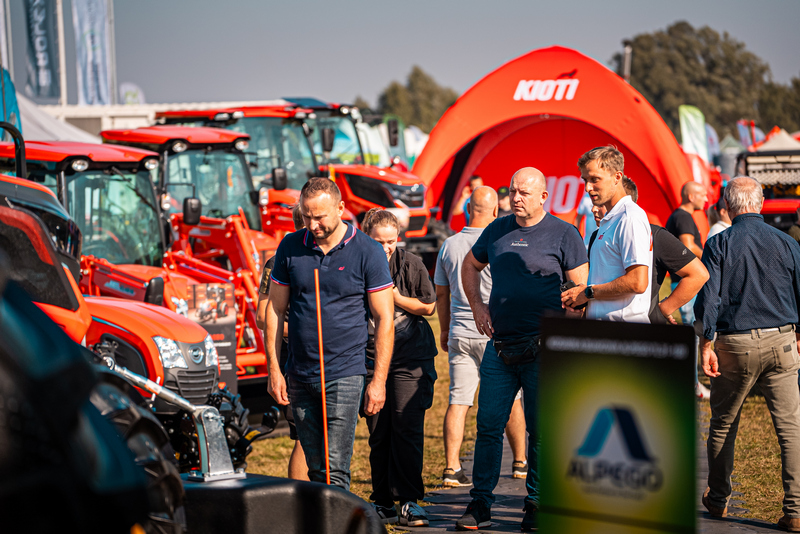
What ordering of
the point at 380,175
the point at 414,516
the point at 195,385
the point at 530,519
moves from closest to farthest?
the point at 530,519 → the point at 414,516 → the point at 195,385 → the point at 380,175

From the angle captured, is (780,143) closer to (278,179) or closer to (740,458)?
(278,179)

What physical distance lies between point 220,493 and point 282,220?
28.1ft

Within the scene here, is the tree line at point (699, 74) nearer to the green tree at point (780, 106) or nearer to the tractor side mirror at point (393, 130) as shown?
the green tree at point (780, 106)

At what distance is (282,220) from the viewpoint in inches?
437

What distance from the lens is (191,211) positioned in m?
9.10

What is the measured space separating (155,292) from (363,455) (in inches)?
90.0

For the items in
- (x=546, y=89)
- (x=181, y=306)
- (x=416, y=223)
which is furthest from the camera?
(x=416, y=223)

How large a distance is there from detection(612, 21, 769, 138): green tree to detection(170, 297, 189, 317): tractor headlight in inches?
3197

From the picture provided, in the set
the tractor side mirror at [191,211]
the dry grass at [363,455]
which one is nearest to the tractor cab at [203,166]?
the tractor side mirror at [191,211]

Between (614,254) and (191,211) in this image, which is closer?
(614,254)

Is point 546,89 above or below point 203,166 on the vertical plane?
above

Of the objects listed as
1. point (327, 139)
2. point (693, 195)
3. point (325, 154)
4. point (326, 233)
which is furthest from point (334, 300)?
point (325, 154)

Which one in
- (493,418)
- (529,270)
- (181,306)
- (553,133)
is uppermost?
(553,133)

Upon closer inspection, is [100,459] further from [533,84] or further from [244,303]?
[533,84]
